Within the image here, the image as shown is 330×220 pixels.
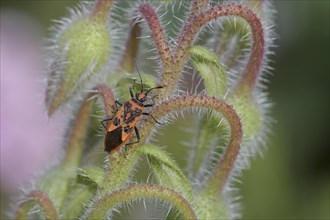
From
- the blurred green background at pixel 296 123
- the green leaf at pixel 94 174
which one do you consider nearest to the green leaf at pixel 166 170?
the green leaf at pixel 94 174

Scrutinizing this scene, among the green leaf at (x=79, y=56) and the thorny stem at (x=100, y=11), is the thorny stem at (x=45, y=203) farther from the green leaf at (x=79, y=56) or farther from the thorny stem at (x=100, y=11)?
the thorny stem at (x=100, y=11)

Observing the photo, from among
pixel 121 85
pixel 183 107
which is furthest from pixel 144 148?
pixel 121 85

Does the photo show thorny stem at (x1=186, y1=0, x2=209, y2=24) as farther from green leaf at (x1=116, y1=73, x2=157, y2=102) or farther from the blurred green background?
the blurred green background

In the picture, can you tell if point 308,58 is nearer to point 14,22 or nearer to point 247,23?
point 14,22

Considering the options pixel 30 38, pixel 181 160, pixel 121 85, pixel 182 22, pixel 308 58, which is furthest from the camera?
pixel 30 38

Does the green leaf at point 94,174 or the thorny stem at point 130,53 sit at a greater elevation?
the thorny stem at point 130,53

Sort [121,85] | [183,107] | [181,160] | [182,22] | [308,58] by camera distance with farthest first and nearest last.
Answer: [308,58], [181,160], [121,85], [182,22], [183,107]

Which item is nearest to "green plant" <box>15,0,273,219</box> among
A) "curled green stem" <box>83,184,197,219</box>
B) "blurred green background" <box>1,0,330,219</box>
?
"curled green stem" <box>83,184,197,219</box>
